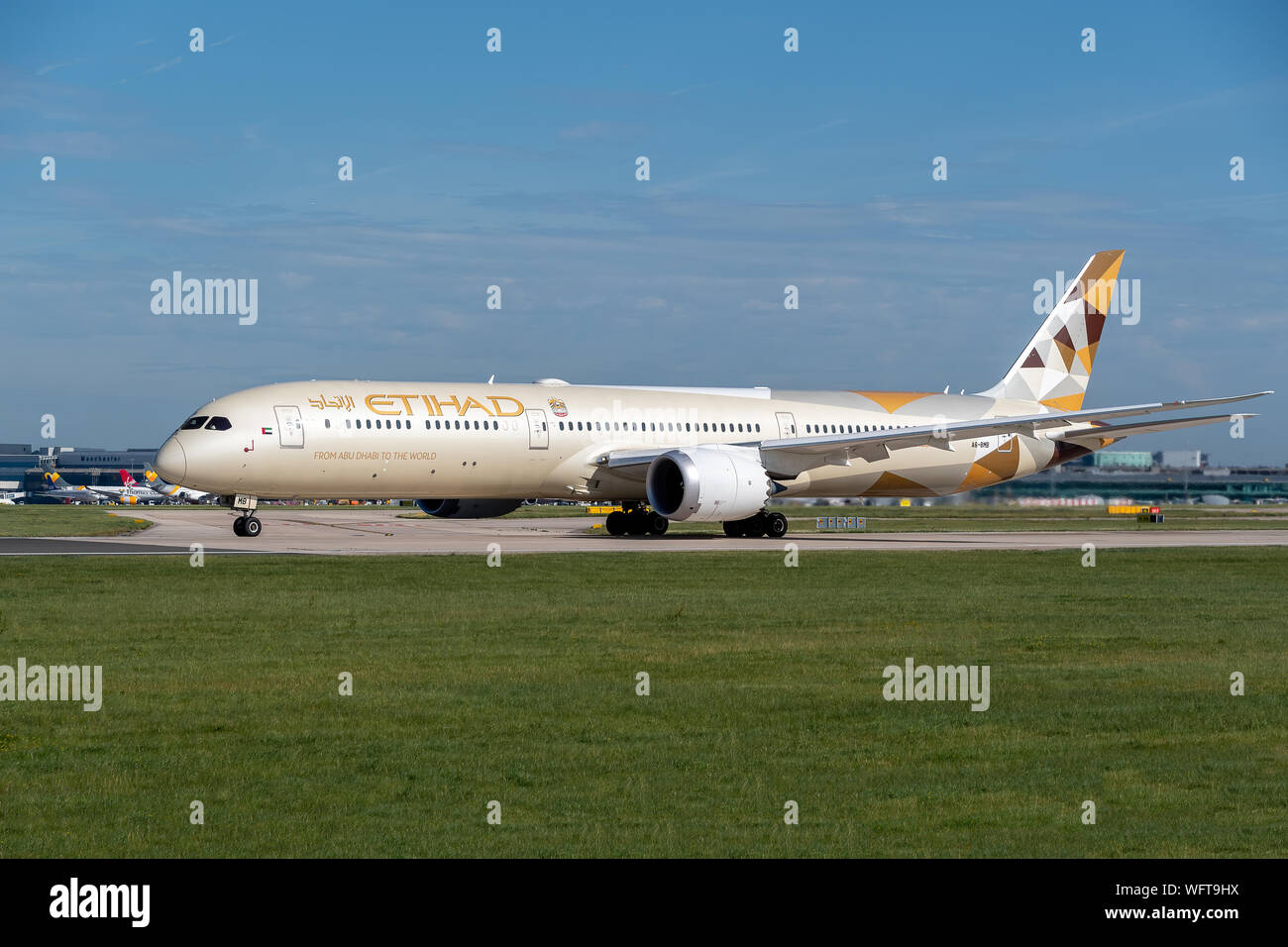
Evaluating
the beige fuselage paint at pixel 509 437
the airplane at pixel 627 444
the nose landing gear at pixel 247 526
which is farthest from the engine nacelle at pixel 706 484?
the nose landing gear at pixel 247 526

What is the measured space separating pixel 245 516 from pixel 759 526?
15246 millimetres

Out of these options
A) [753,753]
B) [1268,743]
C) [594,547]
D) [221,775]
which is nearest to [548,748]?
[753,753]

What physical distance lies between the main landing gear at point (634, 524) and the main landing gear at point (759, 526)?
212 cm

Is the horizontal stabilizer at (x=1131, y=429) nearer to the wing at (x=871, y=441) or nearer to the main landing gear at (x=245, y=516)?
the wing at (x=871, y=441)

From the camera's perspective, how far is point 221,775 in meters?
10.2

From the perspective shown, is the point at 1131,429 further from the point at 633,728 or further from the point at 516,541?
the point at 633,728

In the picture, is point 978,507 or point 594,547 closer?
point 594,547

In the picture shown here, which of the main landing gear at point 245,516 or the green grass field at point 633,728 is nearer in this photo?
the green grass field at point 633,728

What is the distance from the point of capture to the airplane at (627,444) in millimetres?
37719

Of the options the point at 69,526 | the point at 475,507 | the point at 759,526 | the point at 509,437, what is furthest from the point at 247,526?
the point at 69,526

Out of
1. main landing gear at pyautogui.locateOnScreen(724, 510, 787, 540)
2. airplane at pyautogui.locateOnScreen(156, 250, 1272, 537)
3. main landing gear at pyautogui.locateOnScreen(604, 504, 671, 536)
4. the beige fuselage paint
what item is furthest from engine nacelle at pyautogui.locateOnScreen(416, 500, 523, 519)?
main landing gear at pyautogui.locateOnScreen(724, 510, 787, 540)

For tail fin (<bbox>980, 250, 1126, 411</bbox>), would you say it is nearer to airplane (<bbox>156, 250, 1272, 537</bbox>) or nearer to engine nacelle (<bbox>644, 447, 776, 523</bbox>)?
airplane (<bbox>156, 250, 1272, 537</bbox>)
